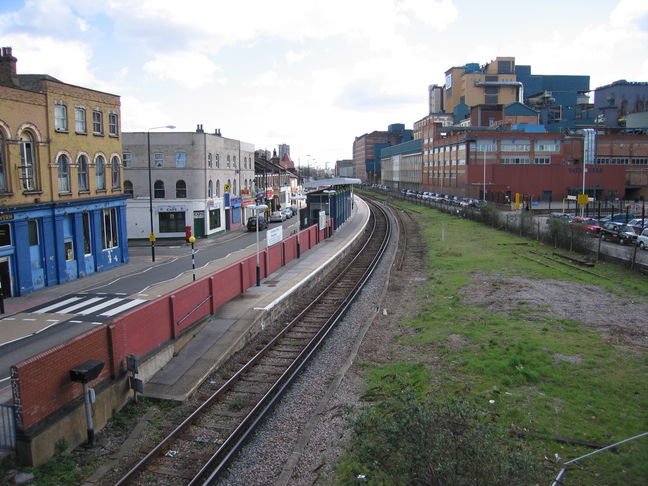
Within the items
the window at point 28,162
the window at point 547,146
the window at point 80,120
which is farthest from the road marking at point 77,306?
the window at point 547,146

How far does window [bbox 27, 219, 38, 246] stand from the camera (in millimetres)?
26031

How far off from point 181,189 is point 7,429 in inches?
1505

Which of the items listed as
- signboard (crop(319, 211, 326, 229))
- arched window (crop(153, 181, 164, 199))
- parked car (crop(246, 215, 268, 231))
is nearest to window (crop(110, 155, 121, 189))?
arched window (crop(153, 181, 164, 199))

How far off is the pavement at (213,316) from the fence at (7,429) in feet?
12.2

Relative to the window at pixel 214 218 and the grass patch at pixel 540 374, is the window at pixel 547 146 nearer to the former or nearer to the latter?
the window at pixel 214 218

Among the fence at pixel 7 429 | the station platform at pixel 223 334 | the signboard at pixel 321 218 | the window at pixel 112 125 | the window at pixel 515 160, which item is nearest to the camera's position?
the fence at pixel 7 429

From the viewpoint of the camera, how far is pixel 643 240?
36219 mm

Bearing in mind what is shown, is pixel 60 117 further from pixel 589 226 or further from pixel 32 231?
pixel 589 226

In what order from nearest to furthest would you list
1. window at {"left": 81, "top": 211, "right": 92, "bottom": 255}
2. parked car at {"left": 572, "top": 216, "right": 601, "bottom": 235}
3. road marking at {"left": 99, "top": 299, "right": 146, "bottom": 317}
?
road marking at {"left": 99, "top": 299, "right": 146, "bottom": 317}
window at {"left": 81, "top": 211, "right": 92, "bottom": 255}
parked car at {"left": 572, "top": 216, "right": 601, "bottom": 235}

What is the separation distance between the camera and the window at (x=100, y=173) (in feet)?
106

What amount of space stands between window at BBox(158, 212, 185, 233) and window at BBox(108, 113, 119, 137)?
1311cm

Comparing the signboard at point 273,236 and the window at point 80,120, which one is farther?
the window at point 80,120

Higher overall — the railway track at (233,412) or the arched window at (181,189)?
the arched window at (181,189)

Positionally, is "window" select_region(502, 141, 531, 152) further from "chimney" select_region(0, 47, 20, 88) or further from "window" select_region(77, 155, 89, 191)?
"chimney" select_region(0, 47, 20, 88)
